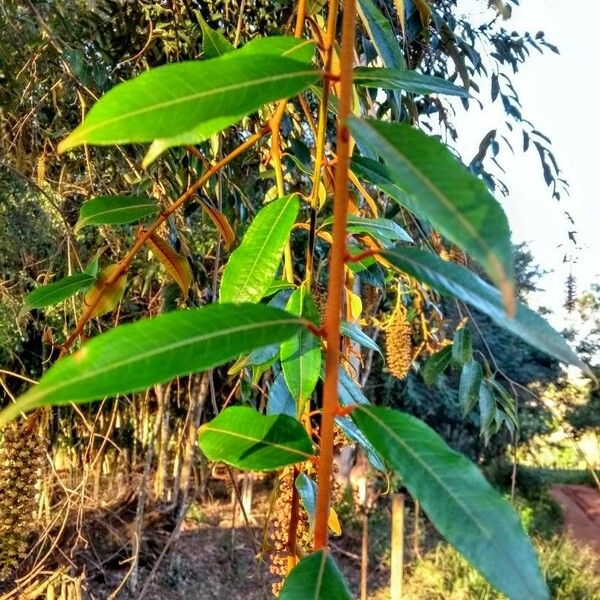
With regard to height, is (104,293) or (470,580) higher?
(104,293)

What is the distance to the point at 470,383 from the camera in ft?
3.08

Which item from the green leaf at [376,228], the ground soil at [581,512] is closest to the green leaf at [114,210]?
the green leaf at [376,228]

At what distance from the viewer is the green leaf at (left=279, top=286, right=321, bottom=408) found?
0.33 metres

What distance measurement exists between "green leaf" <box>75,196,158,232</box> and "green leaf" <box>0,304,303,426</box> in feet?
0.82

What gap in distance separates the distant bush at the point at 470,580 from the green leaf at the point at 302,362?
11.6 feet

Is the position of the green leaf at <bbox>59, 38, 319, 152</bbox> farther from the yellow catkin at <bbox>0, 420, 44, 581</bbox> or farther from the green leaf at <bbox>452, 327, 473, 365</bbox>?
the green leaf at <bbox>452, 327, 473, 365</bbox>

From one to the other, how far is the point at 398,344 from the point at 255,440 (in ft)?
4.20

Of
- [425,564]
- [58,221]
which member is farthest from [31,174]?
[425,564]

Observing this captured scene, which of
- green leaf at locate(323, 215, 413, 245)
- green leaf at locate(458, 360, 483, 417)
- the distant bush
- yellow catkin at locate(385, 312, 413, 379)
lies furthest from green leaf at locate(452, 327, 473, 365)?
the distant bush

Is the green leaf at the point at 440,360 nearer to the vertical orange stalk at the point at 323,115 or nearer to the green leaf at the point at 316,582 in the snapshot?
the vertical orange stalk at the point at 323,115

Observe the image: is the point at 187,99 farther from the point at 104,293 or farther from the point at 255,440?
the point at 104,293

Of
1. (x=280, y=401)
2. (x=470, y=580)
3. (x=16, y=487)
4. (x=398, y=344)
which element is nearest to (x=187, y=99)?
(x=280, y=401)

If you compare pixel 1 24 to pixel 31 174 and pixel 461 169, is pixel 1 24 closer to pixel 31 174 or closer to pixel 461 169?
pixel 31 174

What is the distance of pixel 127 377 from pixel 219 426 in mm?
97
